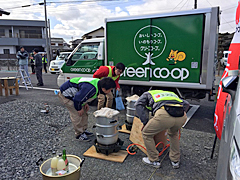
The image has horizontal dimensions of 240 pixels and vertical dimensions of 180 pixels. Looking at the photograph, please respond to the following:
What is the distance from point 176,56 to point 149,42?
868mm

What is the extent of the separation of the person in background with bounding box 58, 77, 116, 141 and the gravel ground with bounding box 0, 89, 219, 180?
1.21 ft

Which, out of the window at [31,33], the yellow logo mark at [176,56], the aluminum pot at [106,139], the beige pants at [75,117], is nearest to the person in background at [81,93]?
the beige pants at [75,117]

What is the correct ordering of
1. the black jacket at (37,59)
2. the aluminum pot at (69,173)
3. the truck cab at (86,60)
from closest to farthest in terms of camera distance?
the aluminum pot at (69,173)
the truck cab at (86,60)
the black jacket at (37,59)

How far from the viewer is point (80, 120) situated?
382cm

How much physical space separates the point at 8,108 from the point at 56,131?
7.90ft

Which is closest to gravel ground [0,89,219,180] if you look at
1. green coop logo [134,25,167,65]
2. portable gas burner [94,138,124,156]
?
portable gas burner [94,138,124,156]

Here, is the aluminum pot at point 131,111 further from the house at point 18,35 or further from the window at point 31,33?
the window at point 31,33

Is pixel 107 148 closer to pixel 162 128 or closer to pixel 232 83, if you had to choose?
pixel 162 128

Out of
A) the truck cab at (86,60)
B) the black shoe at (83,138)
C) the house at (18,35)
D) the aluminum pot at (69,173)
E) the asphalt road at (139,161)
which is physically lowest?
the asphalt road at (139,161)

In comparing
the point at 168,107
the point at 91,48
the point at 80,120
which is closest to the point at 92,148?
the point at 80,120

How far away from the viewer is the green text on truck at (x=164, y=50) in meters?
4.88

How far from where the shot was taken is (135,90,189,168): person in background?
268cm

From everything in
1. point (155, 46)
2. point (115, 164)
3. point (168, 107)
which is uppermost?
point (155, 46)

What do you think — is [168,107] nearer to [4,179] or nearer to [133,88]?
[4,179]
